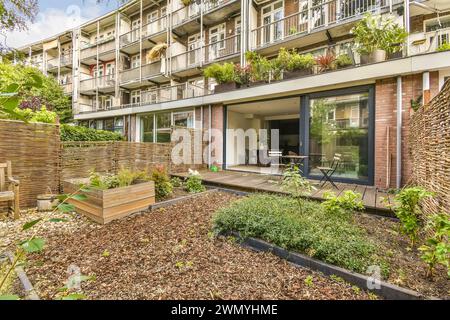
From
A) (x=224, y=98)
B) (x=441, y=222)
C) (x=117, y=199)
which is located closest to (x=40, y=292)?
(x=117, y=199)

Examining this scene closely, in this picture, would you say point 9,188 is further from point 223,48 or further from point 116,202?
point 223,48

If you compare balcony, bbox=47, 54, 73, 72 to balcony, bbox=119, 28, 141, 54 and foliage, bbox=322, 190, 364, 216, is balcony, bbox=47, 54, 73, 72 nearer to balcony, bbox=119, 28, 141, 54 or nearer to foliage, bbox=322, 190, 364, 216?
balcony, bbox=119, 28, 141, 54

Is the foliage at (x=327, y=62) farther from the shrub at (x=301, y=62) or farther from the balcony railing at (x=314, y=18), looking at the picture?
the balcony railing at (x=314, y=18)

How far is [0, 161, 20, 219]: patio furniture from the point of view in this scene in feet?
14.4

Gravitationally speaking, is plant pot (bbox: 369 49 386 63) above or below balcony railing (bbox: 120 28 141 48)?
below

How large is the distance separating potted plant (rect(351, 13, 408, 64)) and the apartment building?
10.7 inches

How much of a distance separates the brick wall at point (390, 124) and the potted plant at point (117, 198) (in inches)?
229

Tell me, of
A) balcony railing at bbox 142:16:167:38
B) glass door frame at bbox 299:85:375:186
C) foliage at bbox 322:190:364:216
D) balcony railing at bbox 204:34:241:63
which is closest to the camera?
foliage at bbox 322:190:364:216

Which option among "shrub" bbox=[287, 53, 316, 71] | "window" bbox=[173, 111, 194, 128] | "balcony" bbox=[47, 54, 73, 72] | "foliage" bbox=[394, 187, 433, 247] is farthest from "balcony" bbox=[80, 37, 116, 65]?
"foliage" bbox=[394, 187, 433, 247]

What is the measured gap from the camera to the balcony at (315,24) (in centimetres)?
827

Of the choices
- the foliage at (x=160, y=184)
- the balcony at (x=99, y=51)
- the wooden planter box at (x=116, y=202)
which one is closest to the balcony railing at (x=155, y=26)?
the balcony at (x=99, y=51)

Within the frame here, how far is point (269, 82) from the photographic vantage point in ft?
25.7

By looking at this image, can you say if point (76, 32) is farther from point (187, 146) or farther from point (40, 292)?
point (40, 292)
